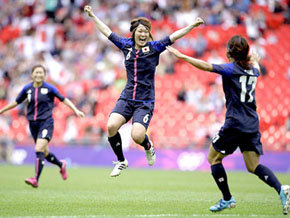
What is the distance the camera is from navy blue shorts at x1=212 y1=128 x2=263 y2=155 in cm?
754

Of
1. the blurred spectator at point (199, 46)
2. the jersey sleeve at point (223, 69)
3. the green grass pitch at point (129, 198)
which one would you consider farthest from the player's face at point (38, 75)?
the blurred spectator at point (199, 46)

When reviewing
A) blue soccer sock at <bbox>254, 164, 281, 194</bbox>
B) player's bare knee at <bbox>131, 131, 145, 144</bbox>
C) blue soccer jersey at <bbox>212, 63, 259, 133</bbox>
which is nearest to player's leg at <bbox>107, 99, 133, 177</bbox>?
player's bare knee at <bbox>131, 131, 145, 144</bbox>

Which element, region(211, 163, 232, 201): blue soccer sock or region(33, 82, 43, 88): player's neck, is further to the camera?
region(33, 82, 43, 88): player's neck

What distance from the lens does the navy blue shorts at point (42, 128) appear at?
39.8ft

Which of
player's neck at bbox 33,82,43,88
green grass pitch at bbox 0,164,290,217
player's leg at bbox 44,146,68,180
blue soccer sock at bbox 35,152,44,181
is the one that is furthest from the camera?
player's leg at bbox 44,146,68,180

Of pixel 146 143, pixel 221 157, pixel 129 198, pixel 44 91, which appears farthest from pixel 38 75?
pixel 221 157

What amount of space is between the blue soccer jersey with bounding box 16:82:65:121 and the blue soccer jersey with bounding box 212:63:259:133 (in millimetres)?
5585

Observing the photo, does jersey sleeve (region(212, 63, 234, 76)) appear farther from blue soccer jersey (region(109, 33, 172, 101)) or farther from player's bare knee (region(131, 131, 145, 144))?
player's bare knee (region(131, 131, 145, 144))

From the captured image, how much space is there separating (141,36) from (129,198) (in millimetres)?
2794

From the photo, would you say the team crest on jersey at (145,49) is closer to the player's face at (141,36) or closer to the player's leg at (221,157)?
the player's face at (141,36)

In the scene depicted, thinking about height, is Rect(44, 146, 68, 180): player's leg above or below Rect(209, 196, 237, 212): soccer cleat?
above

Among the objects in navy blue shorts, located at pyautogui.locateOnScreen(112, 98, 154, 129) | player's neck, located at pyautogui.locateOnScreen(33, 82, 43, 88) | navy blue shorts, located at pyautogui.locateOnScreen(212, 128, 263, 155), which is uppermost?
player's neck, located at pyautogui.locateOnScreen(33, 82, 43, 88)

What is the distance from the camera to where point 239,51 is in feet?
24.7

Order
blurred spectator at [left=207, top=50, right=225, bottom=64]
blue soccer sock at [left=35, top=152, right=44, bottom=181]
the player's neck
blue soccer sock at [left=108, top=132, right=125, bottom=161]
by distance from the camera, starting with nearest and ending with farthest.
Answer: blue soccer sock at [left=108, top=132, right=125, bottom=161] → blue soccer sock at [left=35, top=152, right=44, bottom=181] → the player's neck → blurred spectator at [left=207, top=50, right=225, bottom=64]
